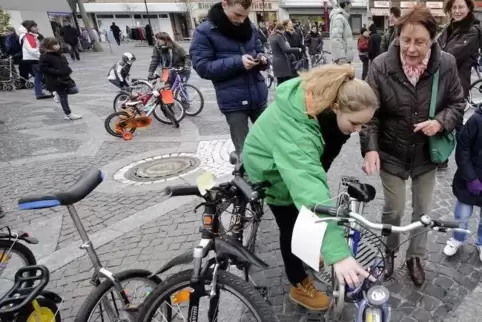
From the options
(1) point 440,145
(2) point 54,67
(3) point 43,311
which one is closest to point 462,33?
(1) point 440,145

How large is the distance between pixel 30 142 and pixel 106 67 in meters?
12.3

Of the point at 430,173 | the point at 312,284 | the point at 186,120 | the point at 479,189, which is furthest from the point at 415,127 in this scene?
the point at 186,120

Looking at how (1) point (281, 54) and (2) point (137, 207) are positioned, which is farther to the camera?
(1) point (281, 54)

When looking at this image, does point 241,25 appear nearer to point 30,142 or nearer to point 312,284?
point 312,284

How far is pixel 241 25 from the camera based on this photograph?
11.4 ft

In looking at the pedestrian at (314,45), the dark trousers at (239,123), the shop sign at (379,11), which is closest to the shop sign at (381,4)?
the shop sign at (379,11)

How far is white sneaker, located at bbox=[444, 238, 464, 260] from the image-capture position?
3.17 m

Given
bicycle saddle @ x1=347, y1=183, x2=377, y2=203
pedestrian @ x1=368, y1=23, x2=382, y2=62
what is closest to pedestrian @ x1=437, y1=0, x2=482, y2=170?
bicycle saddle @ x1=347, y1=183, x2=377, y2=203

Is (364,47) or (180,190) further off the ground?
(180,190)

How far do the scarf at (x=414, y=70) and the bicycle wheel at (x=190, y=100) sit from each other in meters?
6.18

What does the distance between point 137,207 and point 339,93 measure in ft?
11.2

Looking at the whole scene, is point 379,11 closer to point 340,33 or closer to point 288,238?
point 340,33

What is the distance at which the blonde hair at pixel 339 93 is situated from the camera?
169cm

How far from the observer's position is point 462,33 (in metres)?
4.18
